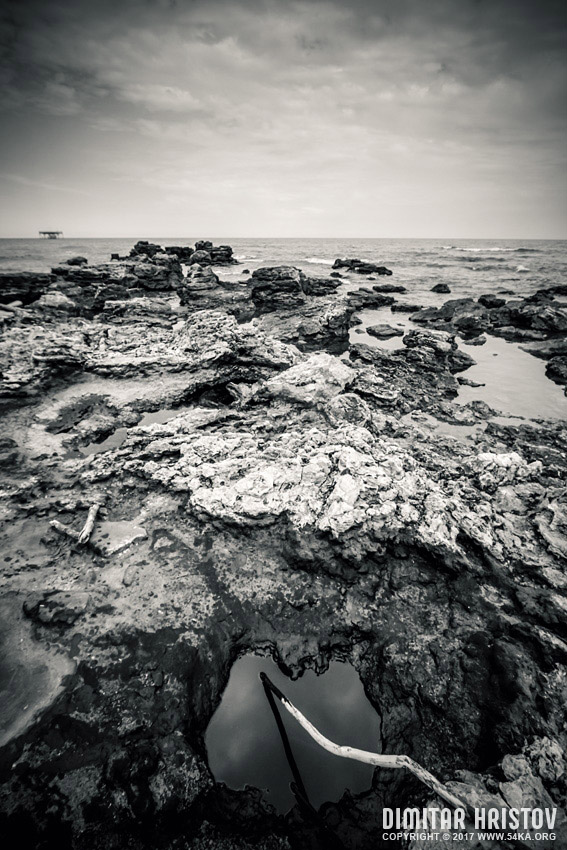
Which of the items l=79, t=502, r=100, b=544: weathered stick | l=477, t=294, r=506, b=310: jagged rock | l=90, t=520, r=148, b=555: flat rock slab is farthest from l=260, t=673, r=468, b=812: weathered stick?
l=477, t=294, r=506, b=310: jagged rock

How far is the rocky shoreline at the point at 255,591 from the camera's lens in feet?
7.58

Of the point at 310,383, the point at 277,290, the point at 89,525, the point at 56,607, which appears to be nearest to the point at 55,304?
the point at 277,290

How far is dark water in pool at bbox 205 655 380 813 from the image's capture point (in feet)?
8.34

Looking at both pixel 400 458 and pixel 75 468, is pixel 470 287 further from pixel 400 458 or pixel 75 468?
pixel 75 468

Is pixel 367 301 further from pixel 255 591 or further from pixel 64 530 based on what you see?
pixel 64 530

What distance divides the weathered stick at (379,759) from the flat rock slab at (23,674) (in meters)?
1.89

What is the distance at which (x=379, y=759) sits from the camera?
7.86 feet

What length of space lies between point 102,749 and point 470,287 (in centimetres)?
3191

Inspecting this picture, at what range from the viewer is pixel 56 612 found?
3.13 metres

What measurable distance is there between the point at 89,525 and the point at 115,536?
33 centimetres

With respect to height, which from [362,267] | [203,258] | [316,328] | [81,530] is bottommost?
[81,530]

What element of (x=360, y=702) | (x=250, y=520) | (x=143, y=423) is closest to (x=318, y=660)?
(x=360, y=702)

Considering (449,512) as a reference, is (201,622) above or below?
below

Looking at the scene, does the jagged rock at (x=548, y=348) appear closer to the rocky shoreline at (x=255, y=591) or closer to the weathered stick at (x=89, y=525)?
the rocky shoreline at (x=255, y=591)
